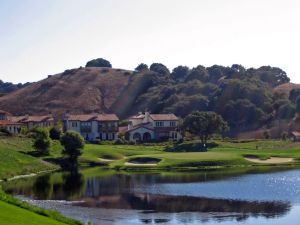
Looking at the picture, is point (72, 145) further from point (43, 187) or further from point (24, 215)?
point (24, 215)

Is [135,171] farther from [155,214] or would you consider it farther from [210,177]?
[155,214]

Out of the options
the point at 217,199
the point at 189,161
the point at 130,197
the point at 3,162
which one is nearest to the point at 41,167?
the point at 3,162

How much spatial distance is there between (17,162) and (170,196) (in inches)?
1378

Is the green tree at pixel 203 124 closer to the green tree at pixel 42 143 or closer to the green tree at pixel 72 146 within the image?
the green tree at pixel 72 146

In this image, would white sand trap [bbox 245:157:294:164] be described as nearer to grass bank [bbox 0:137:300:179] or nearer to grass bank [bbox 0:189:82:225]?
grass bank [bbox 0:137:300:179]

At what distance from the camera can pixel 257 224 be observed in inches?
1735

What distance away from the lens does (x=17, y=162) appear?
86.8m

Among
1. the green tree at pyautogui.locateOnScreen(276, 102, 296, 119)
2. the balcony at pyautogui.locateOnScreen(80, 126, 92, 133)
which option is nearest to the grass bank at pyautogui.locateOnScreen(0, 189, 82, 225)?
the balcony at pyautogui.locateOnScreen(80, 126, 92, 133)

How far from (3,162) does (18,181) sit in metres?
10.4

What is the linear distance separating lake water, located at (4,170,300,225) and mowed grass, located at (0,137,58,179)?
448 centimetres

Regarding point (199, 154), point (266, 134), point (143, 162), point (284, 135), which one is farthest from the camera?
point (266, 134)

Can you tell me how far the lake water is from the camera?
4731 centimetres

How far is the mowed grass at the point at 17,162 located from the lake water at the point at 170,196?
14.7ft

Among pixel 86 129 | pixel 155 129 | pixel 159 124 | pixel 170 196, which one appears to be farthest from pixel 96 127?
pixel 170 196
